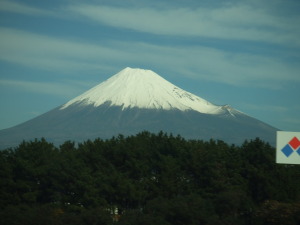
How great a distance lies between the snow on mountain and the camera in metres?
180

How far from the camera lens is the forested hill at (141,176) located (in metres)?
33.8

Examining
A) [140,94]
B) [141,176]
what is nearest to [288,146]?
[141,176]

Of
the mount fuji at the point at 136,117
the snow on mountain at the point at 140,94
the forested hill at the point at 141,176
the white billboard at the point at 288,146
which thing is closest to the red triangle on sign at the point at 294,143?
the white billboard at the point at 288,146

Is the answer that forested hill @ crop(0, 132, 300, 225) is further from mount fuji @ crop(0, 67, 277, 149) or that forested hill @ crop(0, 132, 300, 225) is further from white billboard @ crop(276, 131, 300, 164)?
mount fuji @ crop(0, 67, 277, 149)

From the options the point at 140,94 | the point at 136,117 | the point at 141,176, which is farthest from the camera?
the point at 140,94

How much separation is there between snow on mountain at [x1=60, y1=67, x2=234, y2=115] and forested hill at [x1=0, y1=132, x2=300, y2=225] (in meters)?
135

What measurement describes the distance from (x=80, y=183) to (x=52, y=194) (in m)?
3.05

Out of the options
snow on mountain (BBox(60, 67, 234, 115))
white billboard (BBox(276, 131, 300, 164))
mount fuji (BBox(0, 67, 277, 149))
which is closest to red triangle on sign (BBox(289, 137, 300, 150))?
white billboard (BBox(276, 131, 300, 164))

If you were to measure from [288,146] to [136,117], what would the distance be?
529 ft

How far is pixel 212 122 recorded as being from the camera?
17750 cm

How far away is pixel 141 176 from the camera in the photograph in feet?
125

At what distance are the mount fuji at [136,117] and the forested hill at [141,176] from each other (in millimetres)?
111237

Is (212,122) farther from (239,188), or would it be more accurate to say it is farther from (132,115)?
(239,188)

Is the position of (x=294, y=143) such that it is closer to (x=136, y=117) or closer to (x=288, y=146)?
(x=288, y=146)
